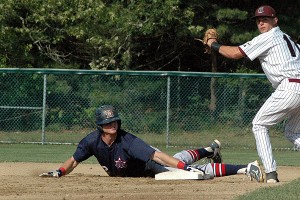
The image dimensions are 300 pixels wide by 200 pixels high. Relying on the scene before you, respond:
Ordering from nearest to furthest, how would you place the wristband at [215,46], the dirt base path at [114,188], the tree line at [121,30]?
the dirt base path at [114,188]
the wristband at [215,46]
the tree line at [121,30]

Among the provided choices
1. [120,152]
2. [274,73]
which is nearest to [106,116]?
[120,152]

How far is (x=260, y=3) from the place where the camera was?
26531 mm

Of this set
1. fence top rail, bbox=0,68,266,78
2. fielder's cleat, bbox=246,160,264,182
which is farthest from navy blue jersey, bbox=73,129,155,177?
fence top rail, bbox=0,68,266,78

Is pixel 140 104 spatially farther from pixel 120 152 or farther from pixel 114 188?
pixel 114 188

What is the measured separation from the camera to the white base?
9.70 m

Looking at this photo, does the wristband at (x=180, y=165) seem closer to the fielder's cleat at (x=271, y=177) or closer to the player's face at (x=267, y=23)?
the fielder's cleat at (x=271, y=177)

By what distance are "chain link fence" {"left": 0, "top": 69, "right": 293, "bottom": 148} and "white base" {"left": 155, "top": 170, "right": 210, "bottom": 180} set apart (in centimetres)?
927

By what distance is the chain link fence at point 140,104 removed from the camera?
19.3m

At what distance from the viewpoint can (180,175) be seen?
9.77m

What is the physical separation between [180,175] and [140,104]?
9860 mm

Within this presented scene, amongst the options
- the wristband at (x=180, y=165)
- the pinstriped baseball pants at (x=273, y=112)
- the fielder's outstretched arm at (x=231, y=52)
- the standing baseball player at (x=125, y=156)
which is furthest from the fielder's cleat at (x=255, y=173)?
the fielder's outstretched arm at (x=231, y=52)

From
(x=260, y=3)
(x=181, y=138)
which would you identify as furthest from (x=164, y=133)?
(x=260, y=3)

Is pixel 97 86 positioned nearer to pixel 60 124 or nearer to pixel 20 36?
pixel 60 124

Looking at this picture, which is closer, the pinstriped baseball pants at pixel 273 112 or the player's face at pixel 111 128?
the pinstriped baseball pants at pixel 273 112
